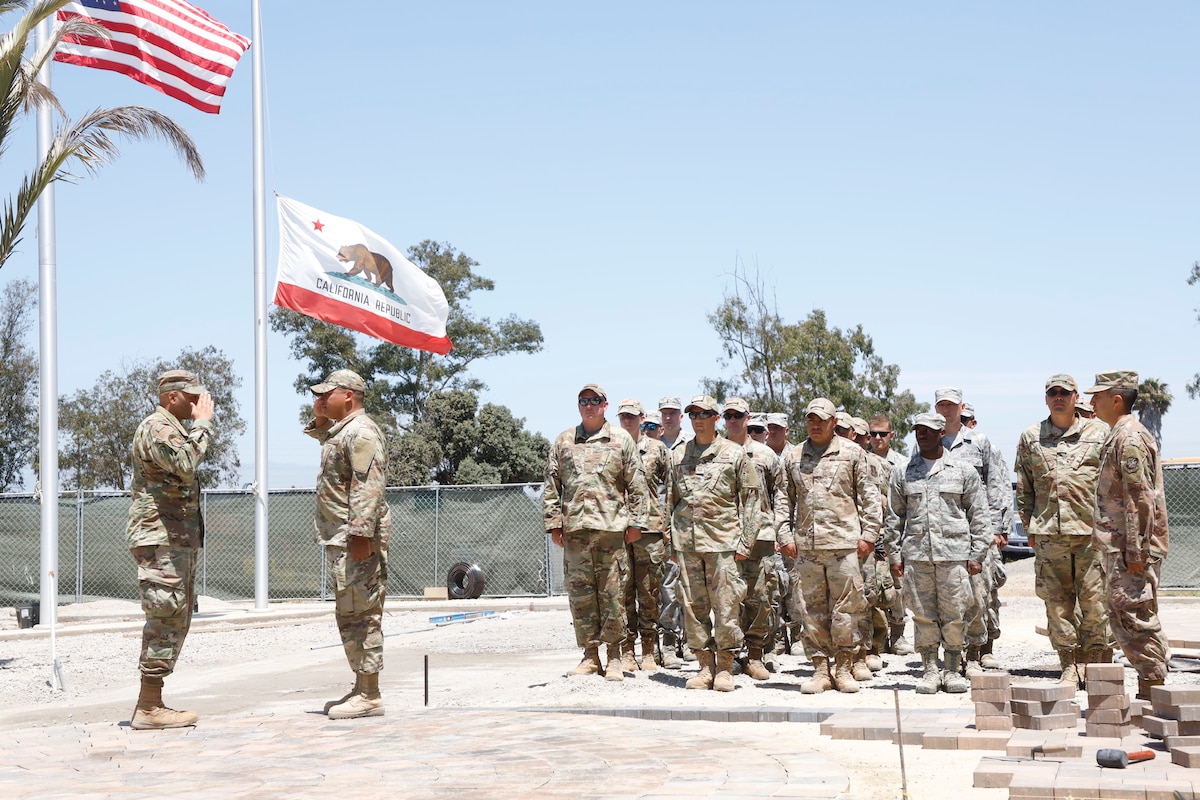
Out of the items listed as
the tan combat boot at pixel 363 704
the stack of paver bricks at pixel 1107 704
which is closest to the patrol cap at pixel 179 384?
the tan combat boot at pixel 363 704

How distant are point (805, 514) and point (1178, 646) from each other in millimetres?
4309

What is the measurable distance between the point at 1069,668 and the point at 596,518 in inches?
146

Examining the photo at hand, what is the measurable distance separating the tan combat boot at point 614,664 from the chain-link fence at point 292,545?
479 inches

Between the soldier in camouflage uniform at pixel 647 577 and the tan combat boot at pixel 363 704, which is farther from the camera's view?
the soldier in camouflage uniform at pixel 647 577

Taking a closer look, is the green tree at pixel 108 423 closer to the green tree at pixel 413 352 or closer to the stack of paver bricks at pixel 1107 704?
the green tree at pixel 413 352

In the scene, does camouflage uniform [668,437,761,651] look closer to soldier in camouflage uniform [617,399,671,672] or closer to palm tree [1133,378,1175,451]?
soldier in camouflage uniform [617,399,671,672]

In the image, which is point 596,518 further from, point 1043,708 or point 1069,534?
point 1043,708

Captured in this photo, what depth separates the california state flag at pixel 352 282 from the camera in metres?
19.1

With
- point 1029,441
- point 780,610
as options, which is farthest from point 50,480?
point 1029,441

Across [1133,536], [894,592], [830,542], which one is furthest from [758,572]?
[1133,536]

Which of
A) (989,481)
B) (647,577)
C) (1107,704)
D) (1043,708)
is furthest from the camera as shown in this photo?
(647,577)

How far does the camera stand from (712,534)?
9695mm

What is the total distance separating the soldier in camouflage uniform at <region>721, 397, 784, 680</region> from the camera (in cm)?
1058

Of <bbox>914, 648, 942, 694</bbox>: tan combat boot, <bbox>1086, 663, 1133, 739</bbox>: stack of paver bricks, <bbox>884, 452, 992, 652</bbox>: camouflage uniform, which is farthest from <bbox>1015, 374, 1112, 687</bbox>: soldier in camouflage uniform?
<bbox>1086, 663, 1133, 739</bbox>: stack of paver bricks
